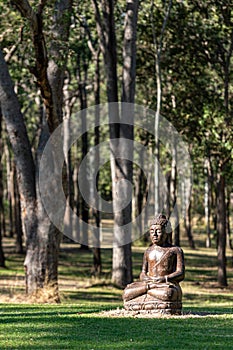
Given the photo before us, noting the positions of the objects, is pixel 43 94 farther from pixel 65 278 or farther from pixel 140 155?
pixel 140 155

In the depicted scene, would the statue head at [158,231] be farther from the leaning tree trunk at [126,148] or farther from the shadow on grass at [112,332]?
the leaning tree trunk at [126,148]

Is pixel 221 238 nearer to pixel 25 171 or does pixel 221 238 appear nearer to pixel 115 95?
pixel 115 95

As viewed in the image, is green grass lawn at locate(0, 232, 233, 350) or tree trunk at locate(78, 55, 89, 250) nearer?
green grass lawn at locate(0, 232, 233, 350)

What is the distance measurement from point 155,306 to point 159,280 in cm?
49

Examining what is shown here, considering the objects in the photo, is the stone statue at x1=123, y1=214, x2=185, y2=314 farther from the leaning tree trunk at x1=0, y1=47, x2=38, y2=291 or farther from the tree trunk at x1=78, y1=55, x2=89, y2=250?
the tree trunk at x1=78, y1=55, x2=89, y2=250

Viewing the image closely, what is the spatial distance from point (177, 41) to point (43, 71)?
16.7m

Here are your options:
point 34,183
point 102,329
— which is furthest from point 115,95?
point 102,329

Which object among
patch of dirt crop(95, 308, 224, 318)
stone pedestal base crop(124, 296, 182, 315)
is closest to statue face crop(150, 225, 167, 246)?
stone pedestal base crop(124, 296, 182, 315)

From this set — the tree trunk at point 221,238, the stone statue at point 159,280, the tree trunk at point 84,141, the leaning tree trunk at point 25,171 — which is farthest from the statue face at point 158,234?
the tree trunk at point 84,141

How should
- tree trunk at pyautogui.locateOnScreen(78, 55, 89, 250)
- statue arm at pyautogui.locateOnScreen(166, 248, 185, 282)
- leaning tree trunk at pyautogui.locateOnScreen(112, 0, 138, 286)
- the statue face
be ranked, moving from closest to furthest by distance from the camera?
statue arm at pyautogui.locateOnScreen(166, 248, 185, 282) < the statue face < leaning tree trunk at pyautogui.locateOnScreen(112, 0, 138, 286) < tree trunk at pyautogui.locateOnScreen(78, 55, 89, 250)

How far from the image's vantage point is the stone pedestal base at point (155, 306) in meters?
14.9

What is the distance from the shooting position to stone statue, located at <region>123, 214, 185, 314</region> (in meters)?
14.9

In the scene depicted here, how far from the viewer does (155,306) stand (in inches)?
587

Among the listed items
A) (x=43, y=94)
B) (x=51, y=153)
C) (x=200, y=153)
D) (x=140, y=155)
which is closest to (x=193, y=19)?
(x=200, y=153)
